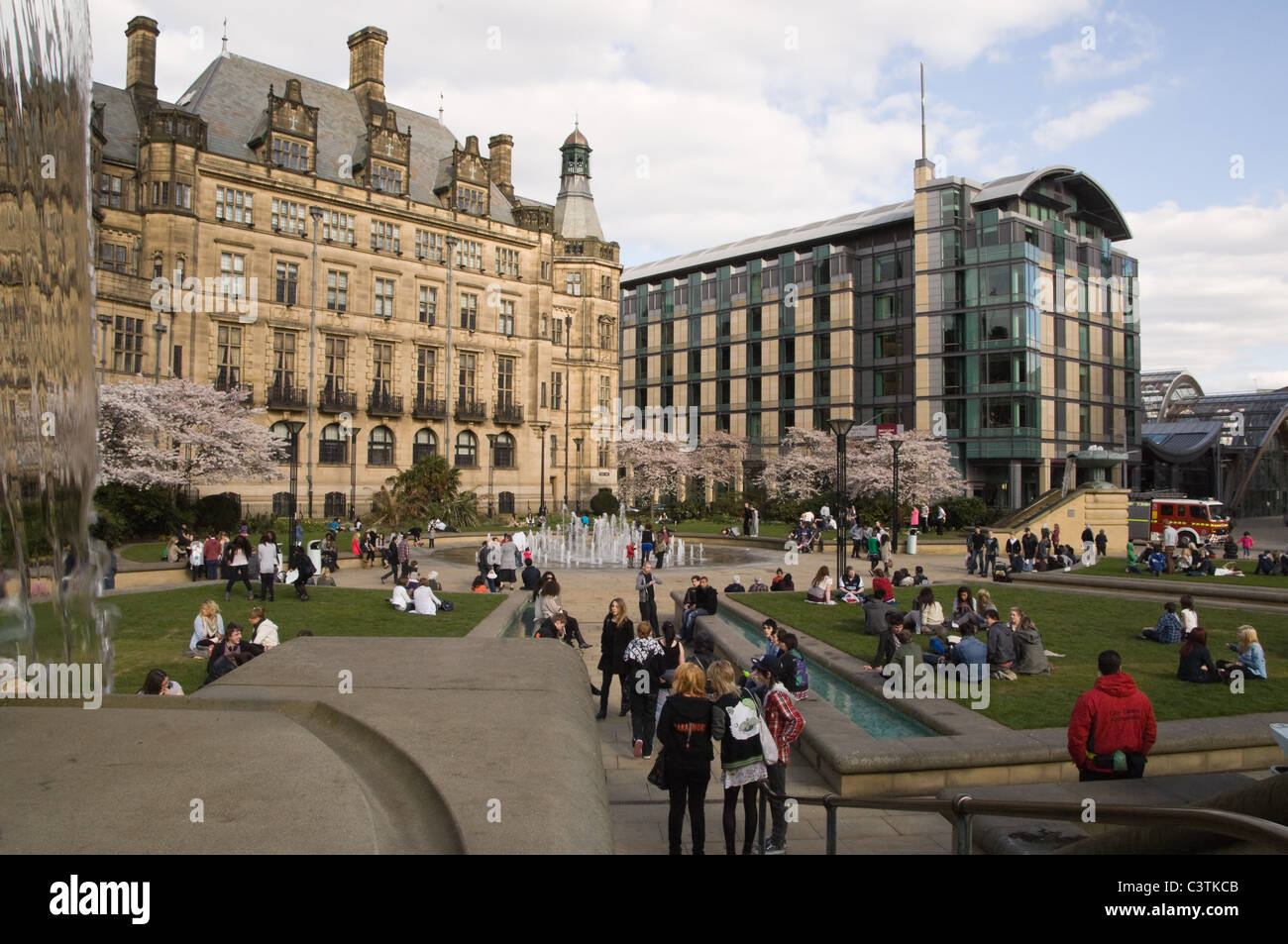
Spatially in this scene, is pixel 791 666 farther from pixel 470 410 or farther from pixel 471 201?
pixel 471 201

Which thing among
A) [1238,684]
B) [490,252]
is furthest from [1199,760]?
[490,252]

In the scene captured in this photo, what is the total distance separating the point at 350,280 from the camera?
176ft

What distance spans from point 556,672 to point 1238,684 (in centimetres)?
994

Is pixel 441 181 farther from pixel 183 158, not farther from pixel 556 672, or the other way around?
pixel 556 672

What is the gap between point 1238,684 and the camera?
12492 millimetres

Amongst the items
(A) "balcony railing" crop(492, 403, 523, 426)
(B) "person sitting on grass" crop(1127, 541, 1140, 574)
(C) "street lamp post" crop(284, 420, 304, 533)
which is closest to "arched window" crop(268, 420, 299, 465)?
(C) "street lamp post" crop(284, 420, 304, 533)

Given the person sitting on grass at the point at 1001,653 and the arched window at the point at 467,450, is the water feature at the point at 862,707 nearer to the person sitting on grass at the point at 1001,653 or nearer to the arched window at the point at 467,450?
the person sitting on grass at the point at 1001,653

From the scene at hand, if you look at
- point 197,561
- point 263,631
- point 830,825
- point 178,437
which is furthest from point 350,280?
point 830,825

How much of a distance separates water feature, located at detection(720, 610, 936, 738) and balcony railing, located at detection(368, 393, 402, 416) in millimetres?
42703

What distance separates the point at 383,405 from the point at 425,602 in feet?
123

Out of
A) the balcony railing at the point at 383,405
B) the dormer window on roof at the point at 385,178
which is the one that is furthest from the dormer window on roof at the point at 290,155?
the balcony railing at the point at 383,405

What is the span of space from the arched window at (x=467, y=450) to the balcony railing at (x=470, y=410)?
1.37 m

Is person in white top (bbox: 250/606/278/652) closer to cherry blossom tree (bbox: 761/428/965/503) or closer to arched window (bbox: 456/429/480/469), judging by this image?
cherry blossom tree (bbox: 761/428/965/503)
